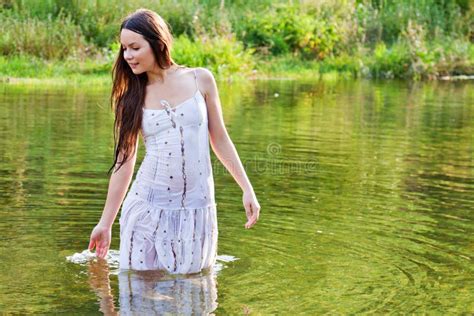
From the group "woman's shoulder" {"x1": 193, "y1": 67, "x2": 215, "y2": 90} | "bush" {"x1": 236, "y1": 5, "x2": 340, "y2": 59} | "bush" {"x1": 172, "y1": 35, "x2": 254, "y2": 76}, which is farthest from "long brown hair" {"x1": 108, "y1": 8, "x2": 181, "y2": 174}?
"bush" {"x1": 236, "y1": 5, "x2": 340, "y2": 59}

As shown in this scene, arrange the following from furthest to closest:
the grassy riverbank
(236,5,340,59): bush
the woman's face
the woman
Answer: (236,5,340,59): bush → the grassy riverbank → the woman → the woman's face

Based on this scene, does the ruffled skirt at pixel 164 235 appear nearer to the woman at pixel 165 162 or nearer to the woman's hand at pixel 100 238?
the woman at pixel 165 162

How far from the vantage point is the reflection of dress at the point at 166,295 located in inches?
231

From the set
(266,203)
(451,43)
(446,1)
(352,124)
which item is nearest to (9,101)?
(352,124)

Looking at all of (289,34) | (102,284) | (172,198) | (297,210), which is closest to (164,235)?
(172,198)

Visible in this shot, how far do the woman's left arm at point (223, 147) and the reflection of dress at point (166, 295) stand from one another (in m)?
0.46

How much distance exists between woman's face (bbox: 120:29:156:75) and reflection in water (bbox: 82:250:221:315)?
3.90 ft

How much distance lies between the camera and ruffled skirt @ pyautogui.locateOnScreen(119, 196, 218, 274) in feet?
20.8

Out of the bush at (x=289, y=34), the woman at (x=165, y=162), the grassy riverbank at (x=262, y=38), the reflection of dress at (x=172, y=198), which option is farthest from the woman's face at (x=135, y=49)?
the bush at (x=289, y=34)

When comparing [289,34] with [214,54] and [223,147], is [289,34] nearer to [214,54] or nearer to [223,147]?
[214,54]

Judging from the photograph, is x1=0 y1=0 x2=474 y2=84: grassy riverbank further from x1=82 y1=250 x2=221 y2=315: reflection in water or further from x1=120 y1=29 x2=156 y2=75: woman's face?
x1=120 y1=29 x2=156 y2=75: woman's face

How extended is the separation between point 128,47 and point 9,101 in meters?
11.6

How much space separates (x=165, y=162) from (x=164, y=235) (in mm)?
413

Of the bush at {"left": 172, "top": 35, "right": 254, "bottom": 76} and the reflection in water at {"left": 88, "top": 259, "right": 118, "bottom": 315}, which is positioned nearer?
the reflection in water at {"left": 88, "top": 259, "right": 118, "bottom": 315}
